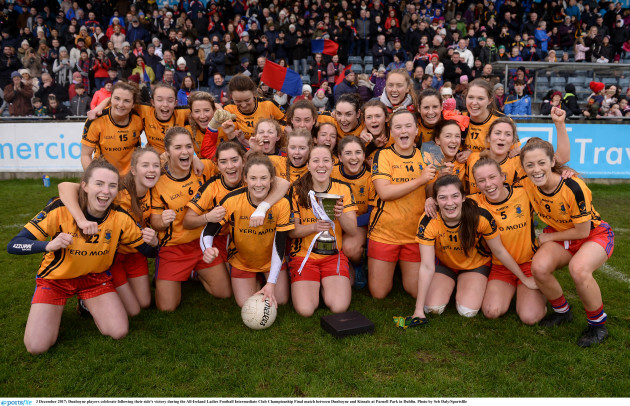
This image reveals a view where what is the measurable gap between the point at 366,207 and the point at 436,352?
6.31 ft

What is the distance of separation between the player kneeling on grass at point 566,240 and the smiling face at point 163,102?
3.86 m

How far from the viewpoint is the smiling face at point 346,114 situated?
516cm

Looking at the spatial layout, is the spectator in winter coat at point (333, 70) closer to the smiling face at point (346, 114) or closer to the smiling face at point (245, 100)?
the smiling face at point (245, 100)

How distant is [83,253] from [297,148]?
2132mm

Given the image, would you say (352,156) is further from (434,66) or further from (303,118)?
(434,66)

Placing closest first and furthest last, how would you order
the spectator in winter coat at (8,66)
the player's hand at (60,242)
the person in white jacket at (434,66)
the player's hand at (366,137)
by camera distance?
the player's hand at (60,242)
the player's hand at (366,137)
the person in white jacket at (434,66)
the spectator in winter coat at (8,66)

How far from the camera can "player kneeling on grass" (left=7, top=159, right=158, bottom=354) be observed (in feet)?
11.5

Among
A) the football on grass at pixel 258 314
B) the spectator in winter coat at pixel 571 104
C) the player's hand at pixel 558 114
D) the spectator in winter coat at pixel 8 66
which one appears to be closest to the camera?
the football on grass at pixel 258 314

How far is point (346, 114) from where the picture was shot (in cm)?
516

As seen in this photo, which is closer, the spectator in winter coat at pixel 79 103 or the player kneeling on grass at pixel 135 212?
the player kneeling on grass at pixel 135 212

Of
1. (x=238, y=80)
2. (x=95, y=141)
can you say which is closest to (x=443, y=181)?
(x=238, y=80)

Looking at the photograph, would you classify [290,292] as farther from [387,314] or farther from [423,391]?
[423,391]

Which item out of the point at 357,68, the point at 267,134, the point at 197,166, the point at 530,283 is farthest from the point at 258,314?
the point at 357,68

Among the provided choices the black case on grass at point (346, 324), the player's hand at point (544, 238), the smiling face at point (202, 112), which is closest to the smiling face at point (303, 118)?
the smiling face at point (202, 112)
